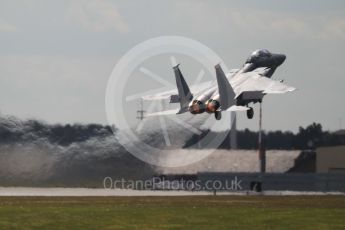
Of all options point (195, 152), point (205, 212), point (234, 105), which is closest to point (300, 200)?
point (234, 105)

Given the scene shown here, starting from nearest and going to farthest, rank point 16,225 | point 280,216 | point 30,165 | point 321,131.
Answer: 1. point 16,225
2. point 280,216
3. point 30,165
4. point 321,131

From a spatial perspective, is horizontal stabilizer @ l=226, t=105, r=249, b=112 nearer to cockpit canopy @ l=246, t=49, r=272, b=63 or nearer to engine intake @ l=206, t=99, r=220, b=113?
engine intake @ l=206, t=99, r=220, b=113

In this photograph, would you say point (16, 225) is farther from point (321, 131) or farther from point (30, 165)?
point (321, 131)

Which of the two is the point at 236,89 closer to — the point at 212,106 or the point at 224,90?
the point at 224,90

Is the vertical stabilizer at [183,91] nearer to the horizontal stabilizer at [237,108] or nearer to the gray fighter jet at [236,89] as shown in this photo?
the gray fighter jet at [236,89]

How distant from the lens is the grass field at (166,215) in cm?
4056

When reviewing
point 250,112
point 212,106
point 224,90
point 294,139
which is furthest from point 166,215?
point 294,139

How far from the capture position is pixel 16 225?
40406 millimetres

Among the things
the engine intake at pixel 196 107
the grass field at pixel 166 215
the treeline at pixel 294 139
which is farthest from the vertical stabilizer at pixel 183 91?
the treeline at pixel 294 139

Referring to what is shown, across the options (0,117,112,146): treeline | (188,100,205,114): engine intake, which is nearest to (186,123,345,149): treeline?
(0,117,112,146): treeline

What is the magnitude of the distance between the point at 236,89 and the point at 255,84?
4.41 feet

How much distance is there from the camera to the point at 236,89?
203 feet

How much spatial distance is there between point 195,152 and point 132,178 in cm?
1412

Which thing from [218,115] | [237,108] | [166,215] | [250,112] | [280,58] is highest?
[280,58]
